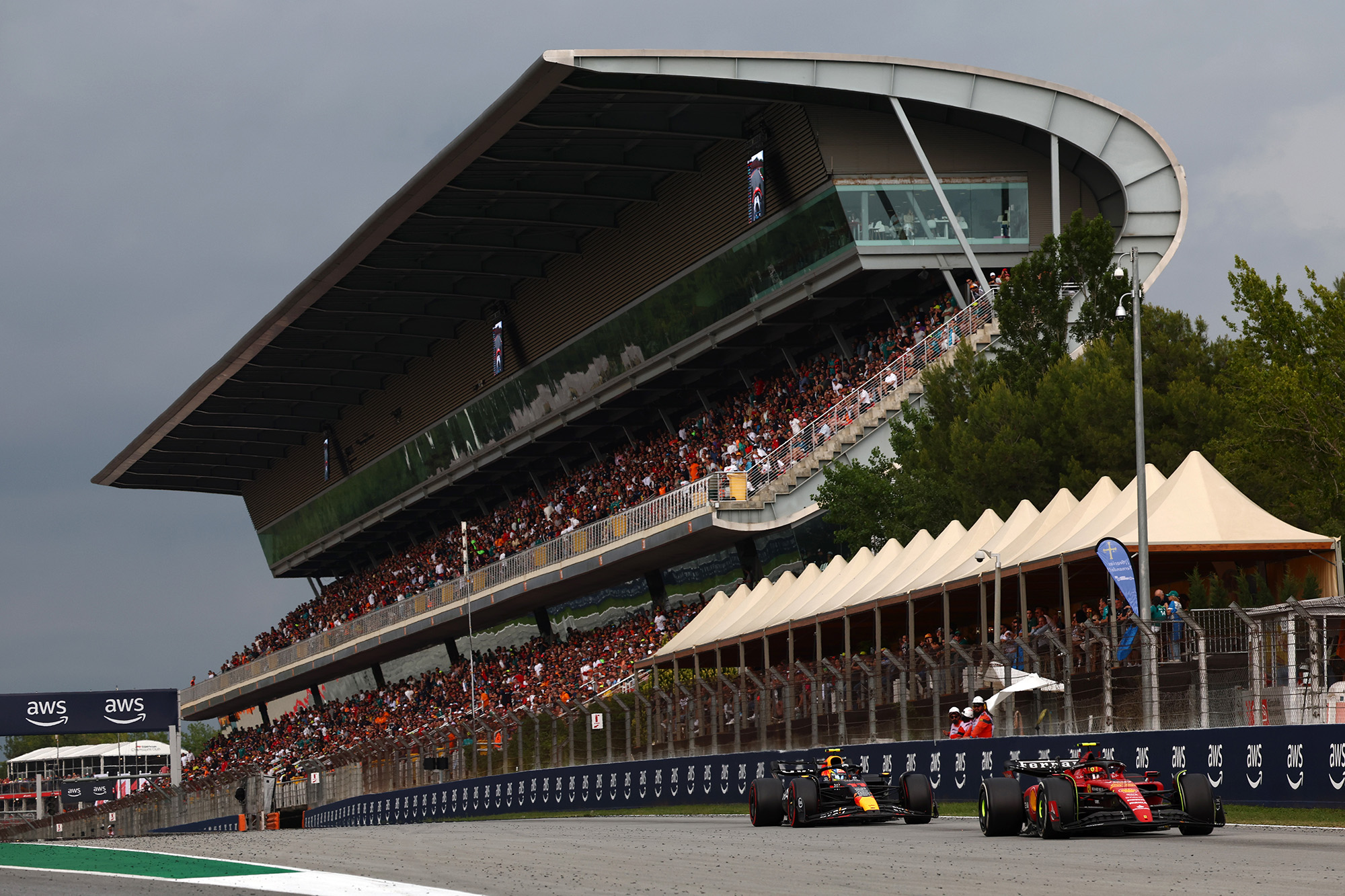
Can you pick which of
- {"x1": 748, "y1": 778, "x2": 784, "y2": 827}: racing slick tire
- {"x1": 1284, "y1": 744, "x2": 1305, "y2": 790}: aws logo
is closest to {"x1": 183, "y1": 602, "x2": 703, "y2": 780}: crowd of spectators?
{"x1": 748, "y1": 778, "x2": 784, "y2": 827}: racing slick tire

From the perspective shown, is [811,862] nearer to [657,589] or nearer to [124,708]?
[657,589]

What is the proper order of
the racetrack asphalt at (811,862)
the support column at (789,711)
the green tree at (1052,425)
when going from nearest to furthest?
the racetrack asphalt at (811,862), the support column at (789,711), the green tree at (1052,425)

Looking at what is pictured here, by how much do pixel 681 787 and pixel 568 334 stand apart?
30481mm

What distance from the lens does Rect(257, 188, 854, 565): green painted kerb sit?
46344 millimetres

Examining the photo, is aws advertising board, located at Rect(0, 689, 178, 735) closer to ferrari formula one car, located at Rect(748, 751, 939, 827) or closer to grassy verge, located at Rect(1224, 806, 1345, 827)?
ferrari formula one car, located at Rect(748, 751, 939, 827)

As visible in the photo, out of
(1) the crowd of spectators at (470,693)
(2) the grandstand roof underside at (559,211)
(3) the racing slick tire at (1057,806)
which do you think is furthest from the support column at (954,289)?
(3) the racing slick tire at (1057,806)

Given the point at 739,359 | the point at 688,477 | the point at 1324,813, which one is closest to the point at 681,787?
the point at 1324,813

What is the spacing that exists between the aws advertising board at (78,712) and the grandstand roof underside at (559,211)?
1212 cm

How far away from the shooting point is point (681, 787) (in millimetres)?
29734

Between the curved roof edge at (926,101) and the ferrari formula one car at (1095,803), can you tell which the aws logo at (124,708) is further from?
the ferrari formula one car at (1095,803)

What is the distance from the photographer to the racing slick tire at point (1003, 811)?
16.5m

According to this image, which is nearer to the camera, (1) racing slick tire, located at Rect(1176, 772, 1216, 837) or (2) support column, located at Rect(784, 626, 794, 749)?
(1) racing slick tire, located at Rect(1176, 772, 1216, 837)

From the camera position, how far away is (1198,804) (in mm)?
15531

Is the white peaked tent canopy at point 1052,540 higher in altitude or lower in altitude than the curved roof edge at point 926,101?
lower
